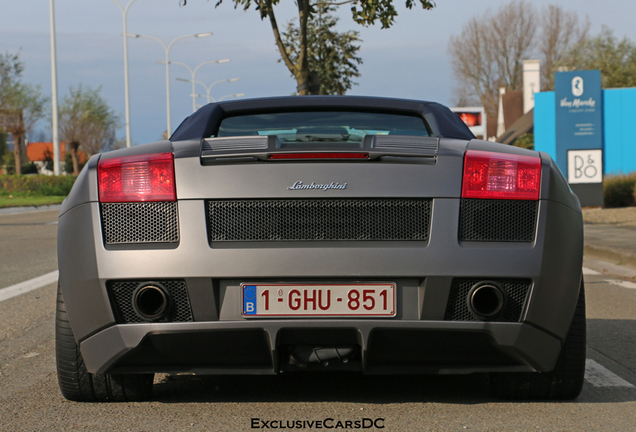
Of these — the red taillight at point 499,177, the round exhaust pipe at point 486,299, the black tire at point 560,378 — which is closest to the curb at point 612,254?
the black tire at point 560,378

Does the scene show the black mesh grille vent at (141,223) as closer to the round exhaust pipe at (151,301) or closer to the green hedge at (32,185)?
the round exhaust pipe at (151,301)

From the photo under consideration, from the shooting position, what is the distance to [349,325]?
10.1 ft

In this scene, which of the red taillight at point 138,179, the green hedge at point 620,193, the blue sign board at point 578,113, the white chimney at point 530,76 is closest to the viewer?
the red taillight at point 138,179

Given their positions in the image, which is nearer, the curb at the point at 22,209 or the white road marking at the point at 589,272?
the white road marking at the point at 589,272

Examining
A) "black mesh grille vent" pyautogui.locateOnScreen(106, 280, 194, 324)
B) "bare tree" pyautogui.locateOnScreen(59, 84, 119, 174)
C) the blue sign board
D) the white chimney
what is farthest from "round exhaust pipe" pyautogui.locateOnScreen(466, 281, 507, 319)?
"bare tree" pyautogui.locateOnScreen(59, 84, 119, 174)

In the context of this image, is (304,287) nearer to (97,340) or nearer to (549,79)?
(97,340)

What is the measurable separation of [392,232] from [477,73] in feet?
202

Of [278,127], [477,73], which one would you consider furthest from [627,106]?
[477,73]

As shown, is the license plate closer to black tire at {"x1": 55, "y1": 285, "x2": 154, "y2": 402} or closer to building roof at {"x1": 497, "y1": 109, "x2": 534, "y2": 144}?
black tire at {"x1": 55, "y1": 285, "x2": 154, "y2": 402}

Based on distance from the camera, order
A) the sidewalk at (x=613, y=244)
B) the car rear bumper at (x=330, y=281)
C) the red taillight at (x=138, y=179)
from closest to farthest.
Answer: the car rear bumper at (x=330, y=281), the red taillight at (x=138, y=179), the sidewalk at (x=613, y=244)

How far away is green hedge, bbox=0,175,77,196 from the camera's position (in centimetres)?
3769

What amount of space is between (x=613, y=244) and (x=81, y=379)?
399 inches

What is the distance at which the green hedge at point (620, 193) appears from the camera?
2344 centimetres

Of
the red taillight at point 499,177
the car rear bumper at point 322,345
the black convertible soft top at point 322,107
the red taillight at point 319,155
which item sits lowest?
the car rear bumper at point 322,345
